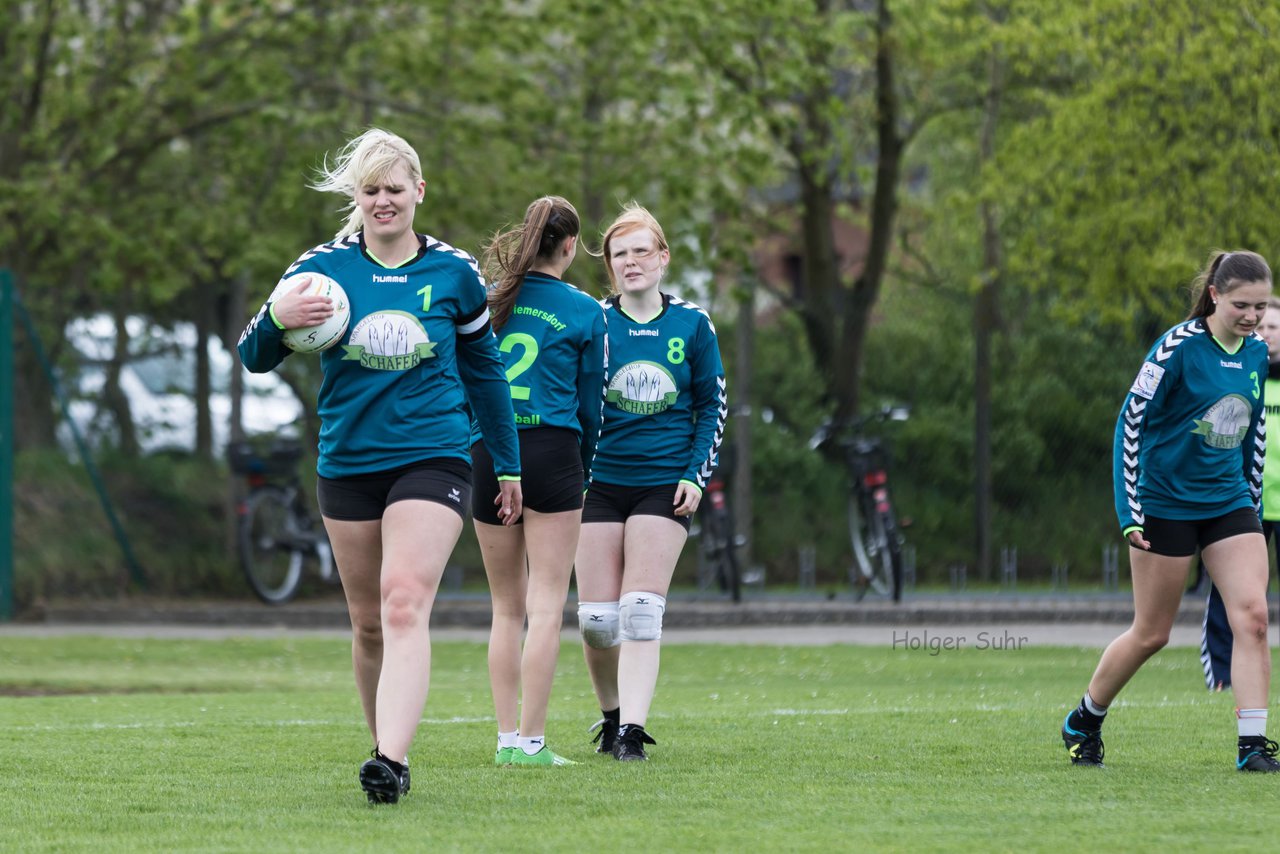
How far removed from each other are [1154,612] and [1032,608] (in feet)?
28.0

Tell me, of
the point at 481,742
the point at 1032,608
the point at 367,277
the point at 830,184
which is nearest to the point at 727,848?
the point at 367,277

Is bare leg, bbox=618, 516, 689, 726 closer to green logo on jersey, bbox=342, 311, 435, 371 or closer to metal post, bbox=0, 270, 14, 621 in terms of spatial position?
green logo on jersey, bbox=342, 311, 435, 371

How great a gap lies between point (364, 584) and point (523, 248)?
1451 mm

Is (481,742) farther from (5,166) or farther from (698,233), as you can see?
(5,166)

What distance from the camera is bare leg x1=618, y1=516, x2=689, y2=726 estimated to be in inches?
279

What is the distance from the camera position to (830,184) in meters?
19.5

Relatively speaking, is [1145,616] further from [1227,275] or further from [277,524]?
[277,524]

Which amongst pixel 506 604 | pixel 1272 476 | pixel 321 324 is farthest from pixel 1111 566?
pixel 321 324

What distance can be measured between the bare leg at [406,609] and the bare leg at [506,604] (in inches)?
41.6

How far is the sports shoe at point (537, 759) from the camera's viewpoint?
22.5ft

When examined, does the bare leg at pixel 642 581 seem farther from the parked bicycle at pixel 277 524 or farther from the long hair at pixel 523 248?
the parked bicycle at pixel 277 524

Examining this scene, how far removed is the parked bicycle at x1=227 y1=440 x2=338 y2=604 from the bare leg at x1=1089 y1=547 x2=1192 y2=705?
10.7 metres

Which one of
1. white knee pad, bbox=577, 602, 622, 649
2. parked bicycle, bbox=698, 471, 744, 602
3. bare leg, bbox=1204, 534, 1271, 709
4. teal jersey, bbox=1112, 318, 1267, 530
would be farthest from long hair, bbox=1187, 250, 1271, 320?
parked bicycle, bbox=698, 471, 744, 602

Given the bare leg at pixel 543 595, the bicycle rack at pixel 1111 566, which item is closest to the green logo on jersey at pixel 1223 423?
the bare leg at pixel 543 595
